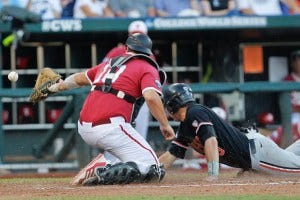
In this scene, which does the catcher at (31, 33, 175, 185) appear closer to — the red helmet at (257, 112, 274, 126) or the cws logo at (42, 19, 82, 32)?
the red helmet at (257, 112, 274, 126)

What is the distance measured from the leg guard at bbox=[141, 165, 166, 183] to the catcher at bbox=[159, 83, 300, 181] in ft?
1.44

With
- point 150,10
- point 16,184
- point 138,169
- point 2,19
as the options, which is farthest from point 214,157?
point 150,10

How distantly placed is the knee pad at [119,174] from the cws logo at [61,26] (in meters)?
5.87

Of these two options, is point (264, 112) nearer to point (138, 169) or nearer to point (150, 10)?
point (150, 10)

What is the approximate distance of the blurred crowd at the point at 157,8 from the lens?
1449 centimetres

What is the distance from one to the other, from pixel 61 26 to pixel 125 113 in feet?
18.5

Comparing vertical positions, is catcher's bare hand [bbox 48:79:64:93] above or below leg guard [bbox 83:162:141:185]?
above

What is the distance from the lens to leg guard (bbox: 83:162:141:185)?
8469mm

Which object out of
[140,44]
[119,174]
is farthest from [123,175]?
[140,44]

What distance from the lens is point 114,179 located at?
849 cm

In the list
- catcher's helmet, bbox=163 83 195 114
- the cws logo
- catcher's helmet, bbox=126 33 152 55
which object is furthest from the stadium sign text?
catcher's helmet, bbox=163 83 195 114

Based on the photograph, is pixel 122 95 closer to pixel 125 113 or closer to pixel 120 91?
pixel 120 91

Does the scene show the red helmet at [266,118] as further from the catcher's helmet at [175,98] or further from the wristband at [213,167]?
the wristband at [213,167]

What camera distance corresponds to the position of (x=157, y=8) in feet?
48.5
